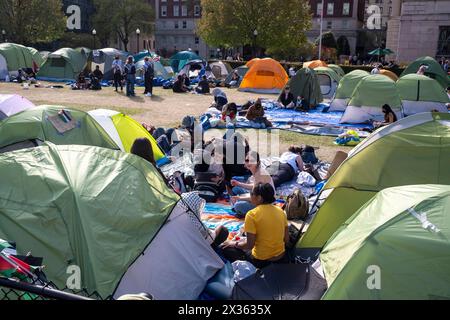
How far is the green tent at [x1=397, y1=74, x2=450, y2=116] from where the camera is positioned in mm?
15016

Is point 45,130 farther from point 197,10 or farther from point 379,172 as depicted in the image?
point 197,10

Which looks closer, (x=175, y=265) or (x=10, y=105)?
(x=175, y=265)

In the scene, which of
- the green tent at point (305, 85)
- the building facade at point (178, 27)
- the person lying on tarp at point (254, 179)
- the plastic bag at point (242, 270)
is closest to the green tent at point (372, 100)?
the green tent at point (305, 85)

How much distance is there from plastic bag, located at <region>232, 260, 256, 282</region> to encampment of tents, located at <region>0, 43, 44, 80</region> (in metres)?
25.0

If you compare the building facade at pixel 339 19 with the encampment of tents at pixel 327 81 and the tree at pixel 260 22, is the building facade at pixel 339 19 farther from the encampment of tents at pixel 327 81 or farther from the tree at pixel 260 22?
the encampment of tents at pixel 327 81

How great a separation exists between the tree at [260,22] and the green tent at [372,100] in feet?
71.6

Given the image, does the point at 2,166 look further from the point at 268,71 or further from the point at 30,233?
the point at 268,71

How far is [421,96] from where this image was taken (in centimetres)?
1509

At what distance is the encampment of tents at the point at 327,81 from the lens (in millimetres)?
21109

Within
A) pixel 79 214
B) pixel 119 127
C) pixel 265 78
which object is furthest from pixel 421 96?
pixel 79 214

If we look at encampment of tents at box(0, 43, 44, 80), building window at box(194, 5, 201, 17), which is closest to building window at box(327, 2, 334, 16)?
building window at box(194, 5, 201, 17)

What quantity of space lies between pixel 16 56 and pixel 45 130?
2250cm

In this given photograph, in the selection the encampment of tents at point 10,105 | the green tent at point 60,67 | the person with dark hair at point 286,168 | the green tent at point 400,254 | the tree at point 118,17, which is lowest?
the person with dark hair at point 286,168

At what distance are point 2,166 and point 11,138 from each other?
2.67m
